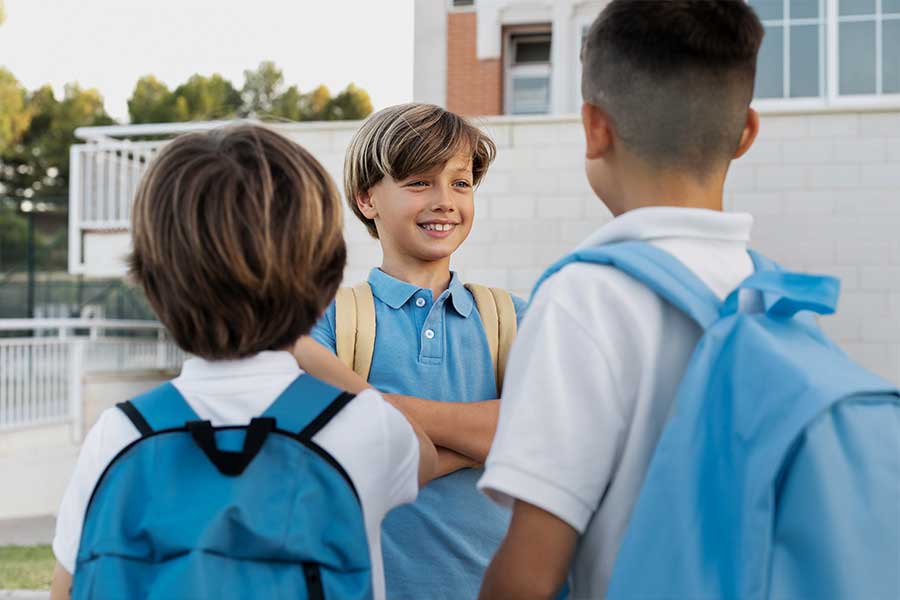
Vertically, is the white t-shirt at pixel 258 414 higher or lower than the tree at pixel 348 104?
lower

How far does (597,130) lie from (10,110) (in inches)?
1246

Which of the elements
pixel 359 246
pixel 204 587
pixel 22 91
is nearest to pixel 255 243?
pixel 204 587

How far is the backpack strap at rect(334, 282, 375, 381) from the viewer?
1.73 m

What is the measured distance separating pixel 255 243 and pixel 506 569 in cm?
48

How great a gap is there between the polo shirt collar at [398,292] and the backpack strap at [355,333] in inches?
1.8

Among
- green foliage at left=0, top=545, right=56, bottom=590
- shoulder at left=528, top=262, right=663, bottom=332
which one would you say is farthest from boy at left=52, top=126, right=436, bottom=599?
green foliage at left=0, top=545, right=56, bottom=590

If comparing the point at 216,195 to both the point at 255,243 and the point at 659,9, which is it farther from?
the point at 659,9

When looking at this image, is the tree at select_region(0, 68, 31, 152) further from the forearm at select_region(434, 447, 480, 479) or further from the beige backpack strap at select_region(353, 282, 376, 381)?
the forearm at select_region(434, 447, 480, 479)

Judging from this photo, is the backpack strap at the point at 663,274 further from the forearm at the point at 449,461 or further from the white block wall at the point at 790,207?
the white block wall at the point at 790,207

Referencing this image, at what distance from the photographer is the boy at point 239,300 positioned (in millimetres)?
1195

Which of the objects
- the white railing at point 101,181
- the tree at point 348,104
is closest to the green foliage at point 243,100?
the tree at point 348,104

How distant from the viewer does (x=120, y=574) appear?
1.12m

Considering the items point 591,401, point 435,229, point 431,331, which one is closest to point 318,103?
point 435,229

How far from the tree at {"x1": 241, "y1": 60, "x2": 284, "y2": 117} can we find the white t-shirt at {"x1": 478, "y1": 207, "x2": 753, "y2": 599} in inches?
1567
